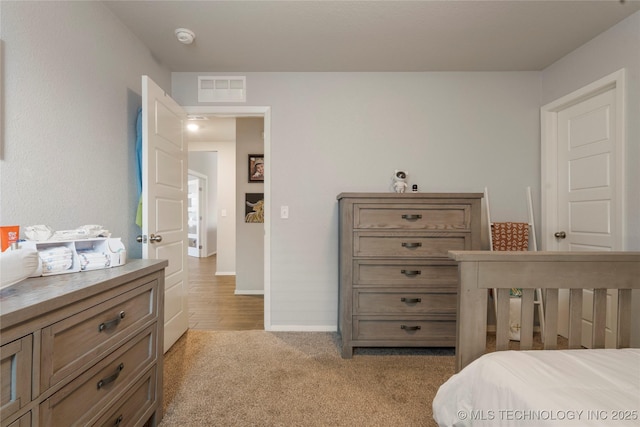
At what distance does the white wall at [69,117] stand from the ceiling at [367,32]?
1.18ft

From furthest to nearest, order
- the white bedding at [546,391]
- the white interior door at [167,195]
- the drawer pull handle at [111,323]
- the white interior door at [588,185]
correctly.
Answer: the white interior door at [588,185], the white interior door at [167,195], the drawer pull handle at [111,323], the white bedding at [546,391]

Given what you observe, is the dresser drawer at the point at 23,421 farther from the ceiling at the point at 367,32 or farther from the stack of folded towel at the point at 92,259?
the ceiling at the point at 367,32

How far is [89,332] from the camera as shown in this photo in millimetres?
1020

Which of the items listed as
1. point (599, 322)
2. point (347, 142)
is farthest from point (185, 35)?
point (599, 322)

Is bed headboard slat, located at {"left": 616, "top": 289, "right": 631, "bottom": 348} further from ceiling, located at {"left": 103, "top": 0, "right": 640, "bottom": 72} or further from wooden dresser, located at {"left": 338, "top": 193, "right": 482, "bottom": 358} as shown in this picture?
ceiling, located at {"left": 103, "top": 0, "right": 640, "bottom": 72}

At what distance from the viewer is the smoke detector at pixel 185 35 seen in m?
2.02

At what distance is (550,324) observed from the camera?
1174mm

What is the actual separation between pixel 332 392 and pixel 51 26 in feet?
8.16

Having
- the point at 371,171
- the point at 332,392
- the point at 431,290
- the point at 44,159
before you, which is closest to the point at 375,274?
the point at 431,290

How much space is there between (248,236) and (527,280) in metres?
3.33

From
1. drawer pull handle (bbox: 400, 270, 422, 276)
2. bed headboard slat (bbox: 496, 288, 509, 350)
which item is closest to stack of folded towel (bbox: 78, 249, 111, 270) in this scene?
bed headboard slat (bbox: 496, 288, 509, 350)

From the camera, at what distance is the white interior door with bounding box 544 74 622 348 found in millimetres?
2082

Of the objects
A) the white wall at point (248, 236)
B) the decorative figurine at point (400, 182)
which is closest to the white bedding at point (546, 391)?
the decorative figurine at point (400, 182)

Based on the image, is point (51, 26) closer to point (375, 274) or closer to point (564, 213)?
point (375, 274)
